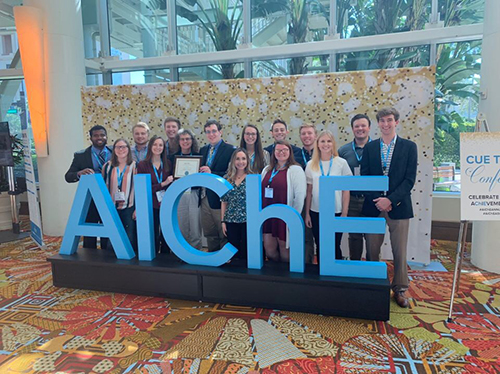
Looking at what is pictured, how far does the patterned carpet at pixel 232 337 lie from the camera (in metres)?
2.22

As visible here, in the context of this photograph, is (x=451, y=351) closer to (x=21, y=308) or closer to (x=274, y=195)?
(x=274, y=195)

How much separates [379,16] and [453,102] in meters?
1.52

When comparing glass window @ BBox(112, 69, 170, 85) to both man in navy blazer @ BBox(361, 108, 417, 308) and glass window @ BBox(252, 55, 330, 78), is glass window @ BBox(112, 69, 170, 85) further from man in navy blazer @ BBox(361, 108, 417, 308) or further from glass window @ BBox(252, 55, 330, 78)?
man in navy blazer @ BBox(361, 108, 417, 308)

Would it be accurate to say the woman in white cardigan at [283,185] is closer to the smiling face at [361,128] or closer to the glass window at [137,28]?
the smiling face at [361,128]

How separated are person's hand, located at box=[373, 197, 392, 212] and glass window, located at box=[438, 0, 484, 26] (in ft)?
10.4

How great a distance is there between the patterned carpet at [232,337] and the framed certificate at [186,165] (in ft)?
3.92

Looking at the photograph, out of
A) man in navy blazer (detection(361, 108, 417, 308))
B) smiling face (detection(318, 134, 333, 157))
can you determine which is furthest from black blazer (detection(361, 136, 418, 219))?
smiling face (detection(318, 134, 333, 157))

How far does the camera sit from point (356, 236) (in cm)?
340

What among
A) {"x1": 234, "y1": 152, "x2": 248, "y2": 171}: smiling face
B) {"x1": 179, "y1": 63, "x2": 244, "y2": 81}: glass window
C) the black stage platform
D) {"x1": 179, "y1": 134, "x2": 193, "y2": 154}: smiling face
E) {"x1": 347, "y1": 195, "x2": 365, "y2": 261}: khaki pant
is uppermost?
{"x1": 179, "y1": 63, "x2": 244, "y2": 81}: glass window

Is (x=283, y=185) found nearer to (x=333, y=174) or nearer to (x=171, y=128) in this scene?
(x=333, y=174)

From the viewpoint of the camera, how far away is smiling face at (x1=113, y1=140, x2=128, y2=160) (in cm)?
353

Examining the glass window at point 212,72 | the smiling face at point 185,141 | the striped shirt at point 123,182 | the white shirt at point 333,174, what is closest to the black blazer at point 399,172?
the white shirt at point 333,174

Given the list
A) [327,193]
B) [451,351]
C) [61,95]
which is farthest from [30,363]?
[61,95]

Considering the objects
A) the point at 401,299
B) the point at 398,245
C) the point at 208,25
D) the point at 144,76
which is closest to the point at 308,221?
the point at 398,245
